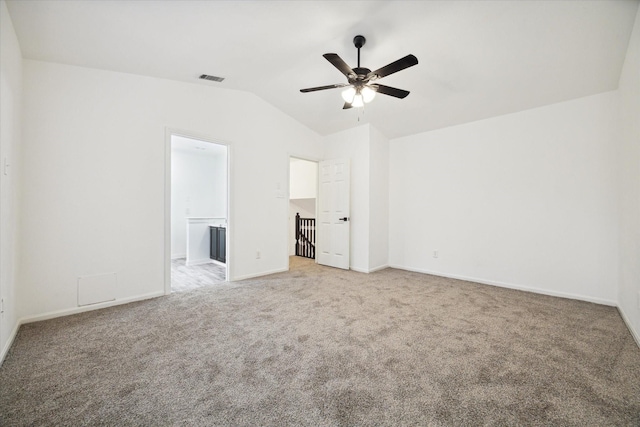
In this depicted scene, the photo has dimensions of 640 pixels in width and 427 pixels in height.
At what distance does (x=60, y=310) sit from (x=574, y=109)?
20.8 ft

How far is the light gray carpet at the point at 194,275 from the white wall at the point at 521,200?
3414 millimetres

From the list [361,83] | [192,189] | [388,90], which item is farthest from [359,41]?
[192,189]

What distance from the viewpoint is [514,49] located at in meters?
2.65

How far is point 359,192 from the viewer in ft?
15.7

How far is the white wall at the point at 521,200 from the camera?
3199 mm

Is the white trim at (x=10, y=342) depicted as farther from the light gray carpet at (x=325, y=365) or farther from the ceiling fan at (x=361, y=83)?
the ceiling fan at (x=361, y=83)

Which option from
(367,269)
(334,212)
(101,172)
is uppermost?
(101,172)

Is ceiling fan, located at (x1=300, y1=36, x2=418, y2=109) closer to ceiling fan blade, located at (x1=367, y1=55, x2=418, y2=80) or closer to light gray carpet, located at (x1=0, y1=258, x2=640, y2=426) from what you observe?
ceiling fan blade, located at (x1=367, y1=55, x2=418, y2=80)

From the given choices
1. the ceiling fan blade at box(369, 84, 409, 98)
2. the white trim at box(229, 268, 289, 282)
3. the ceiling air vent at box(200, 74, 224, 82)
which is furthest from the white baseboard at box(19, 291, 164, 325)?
the ceiling fan blade at box(369, 84, 409, 98)

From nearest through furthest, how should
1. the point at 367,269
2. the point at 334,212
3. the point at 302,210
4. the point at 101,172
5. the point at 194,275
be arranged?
the point at 101,172 → the point at 194,275 → the point at 367,269 → the point at 334,212 → the point at 302,210

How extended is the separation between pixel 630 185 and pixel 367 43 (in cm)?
292

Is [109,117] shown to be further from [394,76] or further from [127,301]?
[394,76]

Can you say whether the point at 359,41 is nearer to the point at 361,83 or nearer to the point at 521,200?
the point at 361,83

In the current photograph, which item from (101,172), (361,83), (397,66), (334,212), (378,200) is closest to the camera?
(397,66)
